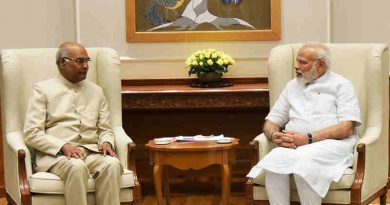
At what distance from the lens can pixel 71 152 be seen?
4355 mm

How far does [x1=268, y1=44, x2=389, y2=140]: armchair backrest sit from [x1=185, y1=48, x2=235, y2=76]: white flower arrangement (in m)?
0.83

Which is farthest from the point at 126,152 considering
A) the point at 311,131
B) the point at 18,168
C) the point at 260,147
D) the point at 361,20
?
the point at 361,20

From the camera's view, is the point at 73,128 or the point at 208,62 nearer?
the point at 73,128

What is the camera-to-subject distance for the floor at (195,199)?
18.7ft

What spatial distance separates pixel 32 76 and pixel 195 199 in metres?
1.73

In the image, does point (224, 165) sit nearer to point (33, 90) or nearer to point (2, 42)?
point (33, 90)

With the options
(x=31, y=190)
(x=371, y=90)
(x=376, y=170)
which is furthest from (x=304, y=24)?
(x=31, y=190)

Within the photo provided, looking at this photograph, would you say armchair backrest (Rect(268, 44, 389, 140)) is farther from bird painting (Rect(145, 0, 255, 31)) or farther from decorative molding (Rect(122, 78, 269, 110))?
bird painting (Rect(145, 0, 255, 31))

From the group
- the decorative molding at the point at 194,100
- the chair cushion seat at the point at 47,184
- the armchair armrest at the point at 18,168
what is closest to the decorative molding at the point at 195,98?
the decorative molding at the point at 194,100

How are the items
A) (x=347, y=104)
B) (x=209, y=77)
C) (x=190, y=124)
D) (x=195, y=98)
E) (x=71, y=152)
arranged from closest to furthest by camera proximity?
(x=71, y=152) → (x=347, y=104) → (x=195, y=98) → (x=209, y=77) → (x=190, y=124)

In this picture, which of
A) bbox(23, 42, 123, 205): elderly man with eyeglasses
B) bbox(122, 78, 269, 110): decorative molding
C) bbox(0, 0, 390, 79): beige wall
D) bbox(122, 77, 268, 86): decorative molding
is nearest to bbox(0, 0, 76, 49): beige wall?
bbox(0, 0, 390, 79): beige wall

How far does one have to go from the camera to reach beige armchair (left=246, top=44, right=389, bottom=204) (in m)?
4.23

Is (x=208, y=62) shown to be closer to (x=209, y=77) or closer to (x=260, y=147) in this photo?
(x=209, y=77)

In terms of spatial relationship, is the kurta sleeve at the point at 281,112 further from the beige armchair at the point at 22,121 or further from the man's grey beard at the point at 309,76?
the beige armchair at the point at 22,121
